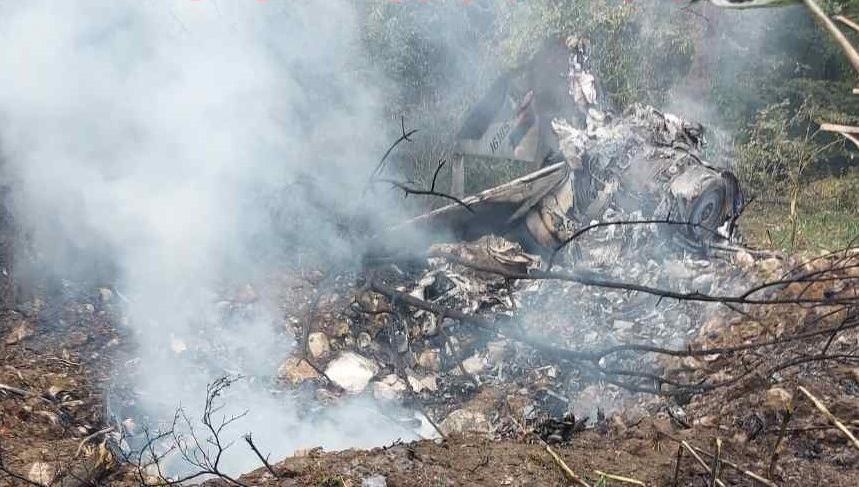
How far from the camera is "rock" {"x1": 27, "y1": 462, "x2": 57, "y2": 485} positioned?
116 inches

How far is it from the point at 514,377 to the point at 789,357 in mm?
1902

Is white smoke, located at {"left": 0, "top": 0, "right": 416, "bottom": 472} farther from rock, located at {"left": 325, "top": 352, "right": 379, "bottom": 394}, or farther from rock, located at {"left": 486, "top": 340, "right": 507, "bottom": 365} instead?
rock, located at {"left": 486, "top": 340, "right": 507, "bottom": 365}

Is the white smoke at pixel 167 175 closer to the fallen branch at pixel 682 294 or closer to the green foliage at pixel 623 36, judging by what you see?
the fallen branch at pixel 682 294

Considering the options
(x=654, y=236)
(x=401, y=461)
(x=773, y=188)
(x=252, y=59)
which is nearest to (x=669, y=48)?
(x=773, y=188)

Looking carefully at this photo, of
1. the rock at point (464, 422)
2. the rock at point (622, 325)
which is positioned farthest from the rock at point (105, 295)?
the rock at point (622, 325)

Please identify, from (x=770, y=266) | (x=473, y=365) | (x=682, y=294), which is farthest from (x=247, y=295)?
(x=770, y=266)

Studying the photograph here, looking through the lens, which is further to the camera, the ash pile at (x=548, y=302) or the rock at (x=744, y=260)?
the rock at (x=744, y=260)

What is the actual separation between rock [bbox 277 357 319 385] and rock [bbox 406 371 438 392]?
0.73 metres

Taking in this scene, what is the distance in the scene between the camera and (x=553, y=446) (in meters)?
3.17

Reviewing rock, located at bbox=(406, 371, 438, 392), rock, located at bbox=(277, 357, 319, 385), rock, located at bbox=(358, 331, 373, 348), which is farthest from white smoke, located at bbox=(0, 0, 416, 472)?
rock, located at bbox=(358, 331, 373, 348)

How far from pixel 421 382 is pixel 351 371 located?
55cm

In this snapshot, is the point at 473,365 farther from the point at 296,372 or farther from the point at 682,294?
the point at 682,294

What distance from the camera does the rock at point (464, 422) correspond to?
4.33 m

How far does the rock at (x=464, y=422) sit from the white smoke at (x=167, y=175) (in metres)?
0.40
